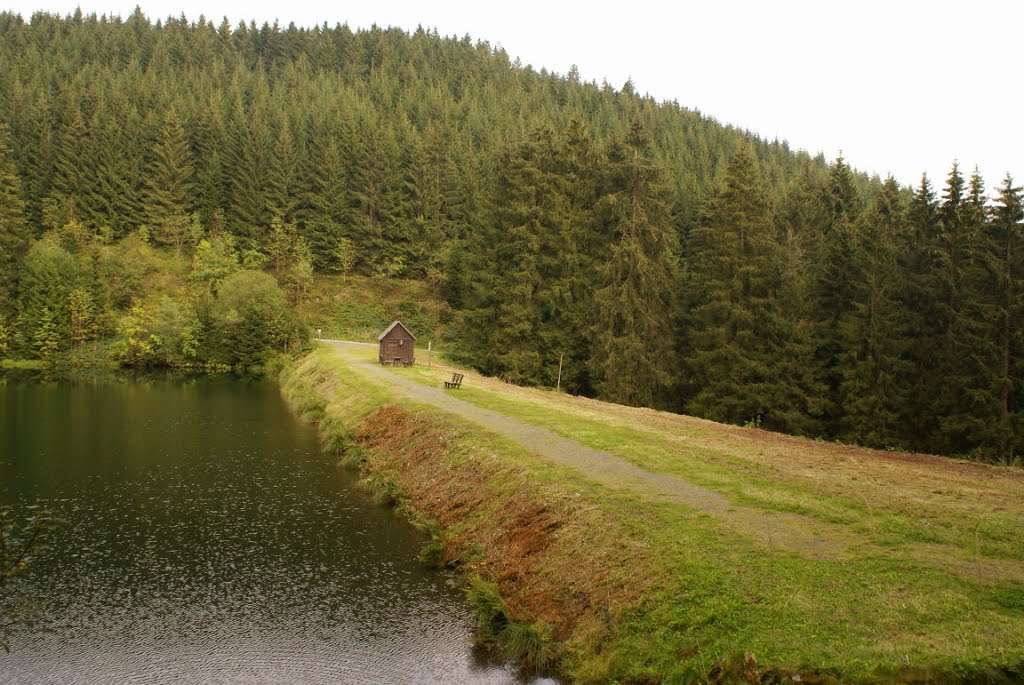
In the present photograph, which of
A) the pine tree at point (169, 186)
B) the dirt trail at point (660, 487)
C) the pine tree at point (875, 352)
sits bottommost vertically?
the dirt trail at point (660, 487)

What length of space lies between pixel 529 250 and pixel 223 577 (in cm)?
3583

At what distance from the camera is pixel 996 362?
106 ft

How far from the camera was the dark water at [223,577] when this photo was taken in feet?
40.4

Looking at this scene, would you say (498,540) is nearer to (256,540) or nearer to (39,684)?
(256,540)

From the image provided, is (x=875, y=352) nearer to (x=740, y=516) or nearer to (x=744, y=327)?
A: (x=744, y=327)

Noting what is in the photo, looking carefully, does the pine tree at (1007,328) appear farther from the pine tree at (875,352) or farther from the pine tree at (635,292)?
the pine tree at (635,292)

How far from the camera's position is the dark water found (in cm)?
1231

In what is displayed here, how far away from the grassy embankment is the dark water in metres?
1.56

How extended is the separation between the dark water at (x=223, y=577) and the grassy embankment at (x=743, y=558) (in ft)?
5.13

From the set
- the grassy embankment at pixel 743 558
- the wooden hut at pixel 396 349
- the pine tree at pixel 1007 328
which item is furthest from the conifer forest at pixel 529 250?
the grassy embankment at pixel 743 558

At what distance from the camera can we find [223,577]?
16438 millimetres

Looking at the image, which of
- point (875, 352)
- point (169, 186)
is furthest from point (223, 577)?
point (169, 186)

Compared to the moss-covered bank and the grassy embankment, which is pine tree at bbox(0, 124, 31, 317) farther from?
the grassy embankment

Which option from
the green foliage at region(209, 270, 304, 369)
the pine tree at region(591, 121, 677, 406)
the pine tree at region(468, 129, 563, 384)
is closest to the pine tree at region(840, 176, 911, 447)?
the pine tree at region(591, 121, 677, 406)
